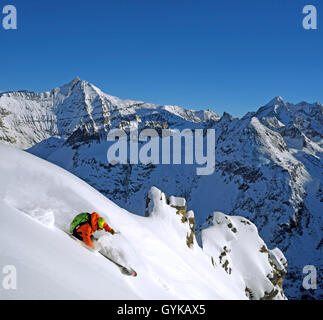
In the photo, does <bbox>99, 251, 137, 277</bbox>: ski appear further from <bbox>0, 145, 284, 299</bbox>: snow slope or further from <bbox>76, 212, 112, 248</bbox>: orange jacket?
<bbox>76, 212, 112, 248</bbox>: orange jacket

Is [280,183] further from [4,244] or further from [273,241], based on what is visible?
[4,244]

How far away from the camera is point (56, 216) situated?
380 inches

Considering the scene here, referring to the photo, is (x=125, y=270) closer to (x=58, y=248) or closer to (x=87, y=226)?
(x=87, y=226)
